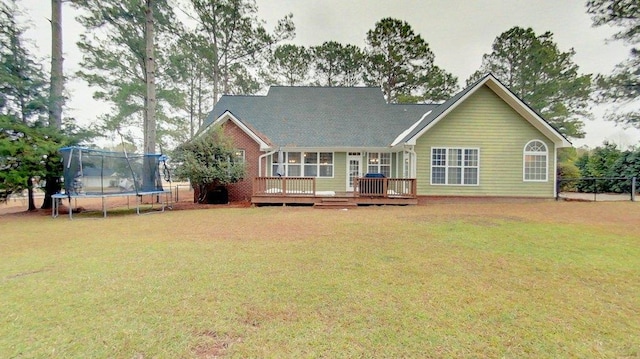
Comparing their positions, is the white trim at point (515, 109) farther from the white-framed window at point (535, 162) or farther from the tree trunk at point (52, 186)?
the tree trunk at point (52, 186)

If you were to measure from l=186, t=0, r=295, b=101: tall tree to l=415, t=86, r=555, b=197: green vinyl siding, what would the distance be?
16666 mm

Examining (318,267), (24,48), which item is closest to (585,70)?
(318,267)

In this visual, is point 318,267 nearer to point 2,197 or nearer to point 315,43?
point 2,197

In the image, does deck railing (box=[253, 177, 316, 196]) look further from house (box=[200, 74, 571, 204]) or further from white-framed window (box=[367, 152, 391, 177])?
white-framed window (box=[367, 152, 391, 177])

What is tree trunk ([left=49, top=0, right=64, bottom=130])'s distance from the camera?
1197cm

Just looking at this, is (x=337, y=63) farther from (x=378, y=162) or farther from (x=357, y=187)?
(x=357, y=187)

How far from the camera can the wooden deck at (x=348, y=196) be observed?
12617 mm

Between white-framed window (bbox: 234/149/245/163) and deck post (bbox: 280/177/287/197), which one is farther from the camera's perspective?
white-framed window (bbox: 234/149/245/163)

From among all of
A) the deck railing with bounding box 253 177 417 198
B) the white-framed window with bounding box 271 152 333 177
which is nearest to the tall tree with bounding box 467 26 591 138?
the deck railing with bounding box 253 177 417 198

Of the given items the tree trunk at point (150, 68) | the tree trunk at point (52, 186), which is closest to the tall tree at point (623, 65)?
the tree trunk at point (150, 68)

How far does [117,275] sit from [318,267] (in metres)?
2.96

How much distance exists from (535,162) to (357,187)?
8812mm

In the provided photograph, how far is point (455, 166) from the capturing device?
45.1 feet

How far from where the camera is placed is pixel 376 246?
5.81 metres
